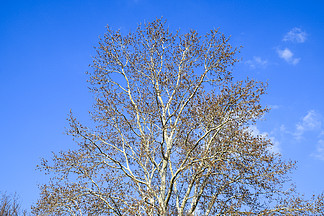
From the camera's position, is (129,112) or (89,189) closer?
(89,189)

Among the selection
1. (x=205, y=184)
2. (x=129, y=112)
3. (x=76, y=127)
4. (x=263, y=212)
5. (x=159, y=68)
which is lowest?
(x=263, y=212)

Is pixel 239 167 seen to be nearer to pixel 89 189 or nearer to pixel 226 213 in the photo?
pixel 226 213

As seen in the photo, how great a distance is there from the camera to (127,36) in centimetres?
1627

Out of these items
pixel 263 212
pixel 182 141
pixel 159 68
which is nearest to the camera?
A: pixel 263 212

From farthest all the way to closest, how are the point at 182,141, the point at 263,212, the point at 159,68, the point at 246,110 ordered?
1. the point at 159,68
2. the point at 182,141
3. the point at 246,110
4. the point at 263,212

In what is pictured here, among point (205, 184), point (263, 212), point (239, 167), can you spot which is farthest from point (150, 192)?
point (263, 212)

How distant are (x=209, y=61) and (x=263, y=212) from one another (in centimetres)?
670

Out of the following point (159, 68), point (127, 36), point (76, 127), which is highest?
point (127, 36)

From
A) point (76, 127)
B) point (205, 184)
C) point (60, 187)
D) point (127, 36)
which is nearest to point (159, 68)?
point (127, 36)

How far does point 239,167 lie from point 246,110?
7.57 ft

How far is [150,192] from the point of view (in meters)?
13.0

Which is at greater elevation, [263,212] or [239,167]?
[239,167]

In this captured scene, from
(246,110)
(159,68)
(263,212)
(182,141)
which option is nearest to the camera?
(263,212)

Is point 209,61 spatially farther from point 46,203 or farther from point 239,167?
point 46,203
